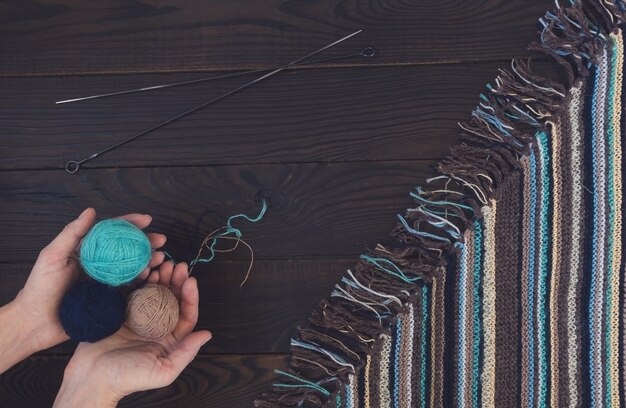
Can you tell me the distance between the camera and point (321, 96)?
100cm

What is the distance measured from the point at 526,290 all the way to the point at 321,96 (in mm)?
446

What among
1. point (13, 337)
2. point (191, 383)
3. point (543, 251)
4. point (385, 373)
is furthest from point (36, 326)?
point (543, 251)

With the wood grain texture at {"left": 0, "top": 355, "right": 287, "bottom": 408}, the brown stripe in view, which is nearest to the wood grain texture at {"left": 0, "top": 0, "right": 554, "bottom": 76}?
the brown stripe

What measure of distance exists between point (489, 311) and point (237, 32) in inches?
23.7

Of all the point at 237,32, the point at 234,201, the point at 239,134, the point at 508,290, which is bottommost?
the point at 508,290

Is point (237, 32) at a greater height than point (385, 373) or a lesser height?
greater

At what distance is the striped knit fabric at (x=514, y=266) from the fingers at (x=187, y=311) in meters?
0.19

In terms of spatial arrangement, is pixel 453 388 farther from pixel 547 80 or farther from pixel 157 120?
pixel 157 120

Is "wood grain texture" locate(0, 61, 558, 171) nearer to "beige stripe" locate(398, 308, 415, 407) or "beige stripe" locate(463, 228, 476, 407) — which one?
"beige stripe" locate(463, 228, 476, 407)

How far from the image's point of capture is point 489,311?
3.18ft

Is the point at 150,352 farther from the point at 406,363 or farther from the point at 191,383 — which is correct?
the point at 406,363

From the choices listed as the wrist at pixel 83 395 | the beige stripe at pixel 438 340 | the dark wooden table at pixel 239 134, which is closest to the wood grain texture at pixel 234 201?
the dark wooden table at pixel 239 134

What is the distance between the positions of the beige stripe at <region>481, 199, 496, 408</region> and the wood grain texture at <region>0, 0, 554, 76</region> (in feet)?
0.88


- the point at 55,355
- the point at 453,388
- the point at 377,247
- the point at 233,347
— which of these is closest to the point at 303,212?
the point at 377,247
